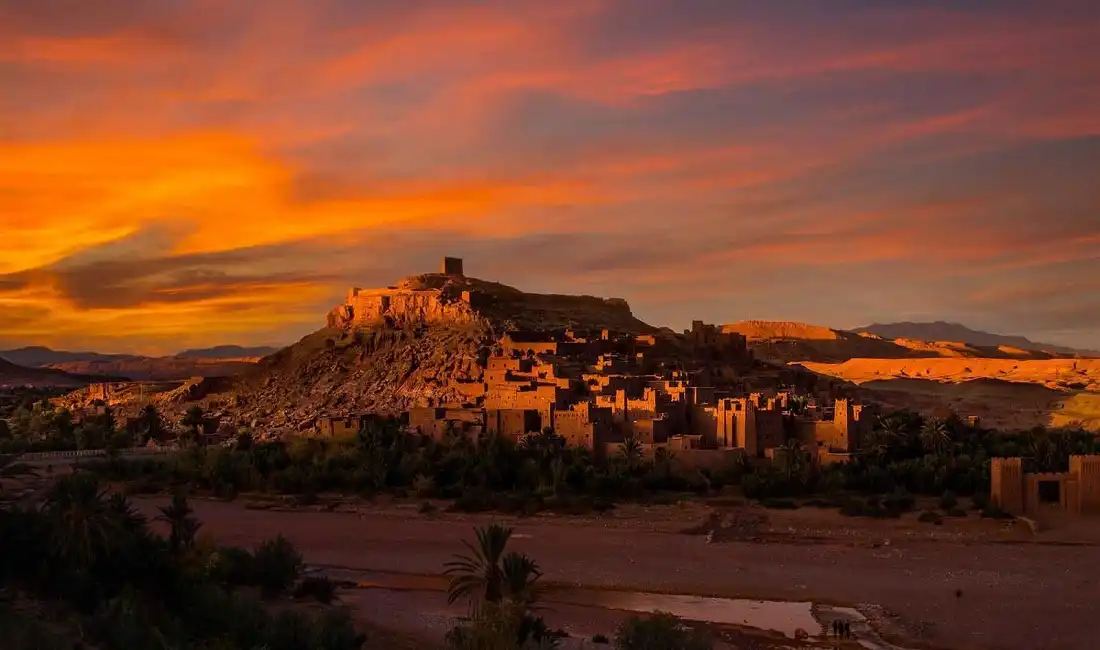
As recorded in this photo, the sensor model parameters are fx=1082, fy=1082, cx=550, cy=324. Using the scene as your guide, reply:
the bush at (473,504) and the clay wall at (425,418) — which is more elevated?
the clay wall at (425,418)

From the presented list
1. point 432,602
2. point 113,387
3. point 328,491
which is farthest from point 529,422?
point 113,387

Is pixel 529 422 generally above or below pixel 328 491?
above

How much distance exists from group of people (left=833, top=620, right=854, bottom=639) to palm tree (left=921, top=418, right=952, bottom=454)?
16119 millimetres

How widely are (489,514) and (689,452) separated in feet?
19.4

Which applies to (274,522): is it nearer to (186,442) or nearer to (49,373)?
(186,442)

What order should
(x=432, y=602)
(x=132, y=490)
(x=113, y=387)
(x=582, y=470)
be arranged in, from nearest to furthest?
(x=432, y=602)
(x=582, y=470)
(x=132, y=490)
(x=113, y=387)

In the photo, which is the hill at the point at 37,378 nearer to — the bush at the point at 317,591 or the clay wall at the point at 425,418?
the clay wall at the point at 425,418

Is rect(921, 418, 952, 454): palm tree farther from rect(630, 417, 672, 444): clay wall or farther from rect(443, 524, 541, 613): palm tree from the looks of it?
rect(443, 524, 541, 613): palm tree

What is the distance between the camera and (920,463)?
1184 inches

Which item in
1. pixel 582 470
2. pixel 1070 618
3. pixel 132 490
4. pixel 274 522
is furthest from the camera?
pixel 132 490

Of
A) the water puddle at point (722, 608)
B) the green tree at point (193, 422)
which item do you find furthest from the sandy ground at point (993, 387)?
the green tree at point (193, 422)

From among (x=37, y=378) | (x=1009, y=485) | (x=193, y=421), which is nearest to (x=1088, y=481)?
(x=1009, y=485)

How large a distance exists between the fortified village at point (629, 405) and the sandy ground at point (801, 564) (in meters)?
4.35

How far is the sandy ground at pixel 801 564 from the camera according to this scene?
18.1m
